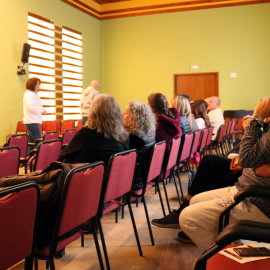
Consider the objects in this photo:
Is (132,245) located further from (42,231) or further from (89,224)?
(42,231)

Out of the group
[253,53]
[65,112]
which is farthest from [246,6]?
[65,112]

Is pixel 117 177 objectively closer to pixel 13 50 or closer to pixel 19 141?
pixel 19 141

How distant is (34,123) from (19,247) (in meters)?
5.04

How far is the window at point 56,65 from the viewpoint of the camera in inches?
376

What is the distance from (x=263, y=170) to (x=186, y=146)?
2.25 metres

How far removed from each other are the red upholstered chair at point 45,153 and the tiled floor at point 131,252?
0.78 m

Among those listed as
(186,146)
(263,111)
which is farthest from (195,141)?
(263,111)

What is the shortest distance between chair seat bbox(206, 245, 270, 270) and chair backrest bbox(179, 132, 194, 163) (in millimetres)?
2606

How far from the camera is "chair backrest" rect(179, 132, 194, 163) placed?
13.2ft

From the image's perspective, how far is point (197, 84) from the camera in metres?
12.5

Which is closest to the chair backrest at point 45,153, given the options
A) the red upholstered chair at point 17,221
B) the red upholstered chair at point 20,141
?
the red upholstered chair at point 20,141

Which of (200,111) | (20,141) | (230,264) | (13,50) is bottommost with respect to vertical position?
(230,264)

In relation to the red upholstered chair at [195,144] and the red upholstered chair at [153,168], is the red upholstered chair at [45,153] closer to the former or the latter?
the red upholstered chair at [153,168]

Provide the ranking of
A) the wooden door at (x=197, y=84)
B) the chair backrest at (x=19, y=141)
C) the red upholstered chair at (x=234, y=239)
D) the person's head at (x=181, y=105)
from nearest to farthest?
the red upholstered chair at (x=234, y=239)
the chair backrest at (x=19, y=141)
the person's head at (x=181, y=105)
the wooden door at (x=197, y=84)
